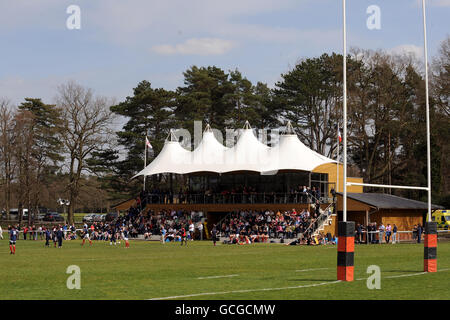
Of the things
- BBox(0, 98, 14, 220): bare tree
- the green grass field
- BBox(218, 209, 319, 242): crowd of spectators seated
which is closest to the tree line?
BBox(0, 98, 14, 220): bare tree

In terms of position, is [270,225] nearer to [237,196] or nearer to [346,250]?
[237,196]

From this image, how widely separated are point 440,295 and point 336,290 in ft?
7.12

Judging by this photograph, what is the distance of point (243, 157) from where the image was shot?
172 ft

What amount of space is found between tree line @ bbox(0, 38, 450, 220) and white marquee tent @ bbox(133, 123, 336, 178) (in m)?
15.4

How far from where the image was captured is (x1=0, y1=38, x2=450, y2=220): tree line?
67.6 metres

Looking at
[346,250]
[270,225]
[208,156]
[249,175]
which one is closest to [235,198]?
[208,156]

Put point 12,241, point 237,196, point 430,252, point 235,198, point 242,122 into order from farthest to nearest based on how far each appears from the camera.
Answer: point 242,122 < point 235,198 < point 237,196 < point 12,241 < point 430,252

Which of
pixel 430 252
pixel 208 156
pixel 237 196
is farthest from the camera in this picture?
pixel 208 156

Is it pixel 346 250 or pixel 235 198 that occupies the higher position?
pixel 235 198

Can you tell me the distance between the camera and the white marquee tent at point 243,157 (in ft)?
163

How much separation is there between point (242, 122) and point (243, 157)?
74.5 feet

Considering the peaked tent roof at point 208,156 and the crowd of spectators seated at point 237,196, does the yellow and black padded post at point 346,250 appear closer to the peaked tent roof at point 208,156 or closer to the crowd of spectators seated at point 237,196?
the crowd of spectators seated at point 237,196

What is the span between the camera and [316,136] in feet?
237
